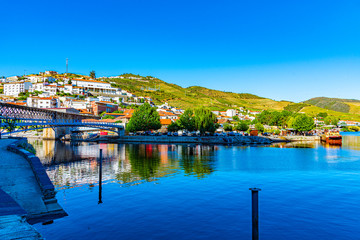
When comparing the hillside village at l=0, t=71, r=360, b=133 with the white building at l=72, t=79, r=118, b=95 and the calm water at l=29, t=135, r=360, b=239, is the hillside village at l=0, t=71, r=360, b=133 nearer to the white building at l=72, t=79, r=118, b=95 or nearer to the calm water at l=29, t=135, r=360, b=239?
the white building at l=72, t=79, r=118, b=95

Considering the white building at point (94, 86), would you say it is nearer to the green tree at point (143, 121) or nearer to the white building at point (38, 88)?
the white building at point (38, 88)

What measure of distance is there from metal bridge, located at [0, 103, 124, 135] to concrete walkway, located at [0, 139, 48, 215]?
28683 millimetres

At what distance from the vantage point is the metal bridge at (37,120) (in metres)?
46.3

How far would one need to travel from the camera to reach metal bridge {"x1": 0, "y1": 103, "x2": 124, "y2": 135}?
152 ft

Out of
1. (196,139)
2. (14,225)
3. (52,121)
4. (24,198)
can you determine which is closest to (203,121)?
(196,139)

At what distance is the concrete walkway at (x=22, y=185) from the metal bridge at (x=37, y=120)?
2868cm

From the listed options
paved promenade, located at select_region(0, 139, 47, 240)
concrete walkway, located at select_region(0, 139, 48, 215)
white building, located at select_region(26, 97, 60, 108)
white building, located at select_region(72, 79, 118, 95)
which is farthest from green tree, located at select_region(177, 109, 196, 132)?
white building, located at select_region(72, 79, 118, 95)

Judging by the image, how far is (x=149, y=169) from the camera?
30.8 metres

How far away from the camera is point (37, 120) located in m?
55.2

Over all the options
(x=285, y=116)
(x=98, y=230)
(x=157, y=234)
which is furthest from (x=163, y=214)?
(x=285, y=116)

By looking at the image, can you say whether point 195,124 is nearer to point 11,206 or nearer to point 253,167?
point 253,167

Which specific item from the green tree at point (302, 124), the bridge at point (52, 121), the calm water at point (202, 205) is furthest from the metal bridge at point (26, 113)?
the green tree at point (302, 124)

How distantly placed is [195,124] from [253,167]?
41738mm

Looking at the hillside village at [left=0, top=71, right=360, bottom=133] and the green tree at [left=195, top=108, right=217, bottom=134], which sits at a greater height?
the hillside village at [left=0, top=71, right=360, bottom=133]
